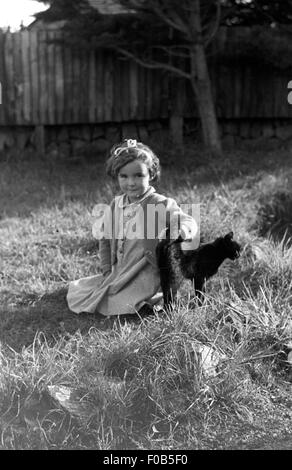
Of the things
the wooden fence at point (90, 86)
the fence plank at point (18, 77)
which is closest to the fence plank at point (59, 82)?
the wooden fence at point (90, 86)

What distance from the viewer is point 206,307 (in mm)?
3721

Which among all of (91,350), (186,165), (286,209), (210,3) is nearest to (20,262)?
(91,350)

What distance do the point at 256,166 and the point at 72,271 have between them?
3874 millimetres

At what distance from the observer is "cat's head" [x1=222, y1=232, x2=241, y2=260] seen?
3973mm

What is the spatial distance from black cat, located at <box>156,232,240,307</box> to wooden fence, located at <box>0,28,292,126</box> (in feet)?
18.9

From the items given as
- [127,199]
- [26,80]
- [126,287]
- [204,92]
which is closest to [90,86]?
[26,80]

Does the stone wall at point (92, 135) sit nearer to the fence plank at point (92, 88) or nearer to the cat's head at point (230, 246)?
the fence plank at point (92, 88)

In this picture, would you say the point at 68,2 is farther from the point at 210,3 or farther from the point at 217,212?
the point at 217,212

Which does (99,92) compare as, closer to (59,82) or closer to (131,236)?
(59,82)

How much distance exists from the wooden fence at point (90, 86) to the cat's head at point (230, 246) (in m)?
5.79

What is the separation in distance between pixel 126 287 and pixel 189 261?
50 cm

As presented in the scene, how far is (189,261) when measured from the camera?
401 centimetres

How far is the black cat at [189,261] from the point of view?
3902mm

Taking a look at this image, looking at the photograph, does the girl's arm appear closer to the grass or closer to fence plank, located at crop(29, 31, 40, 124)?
the grass
